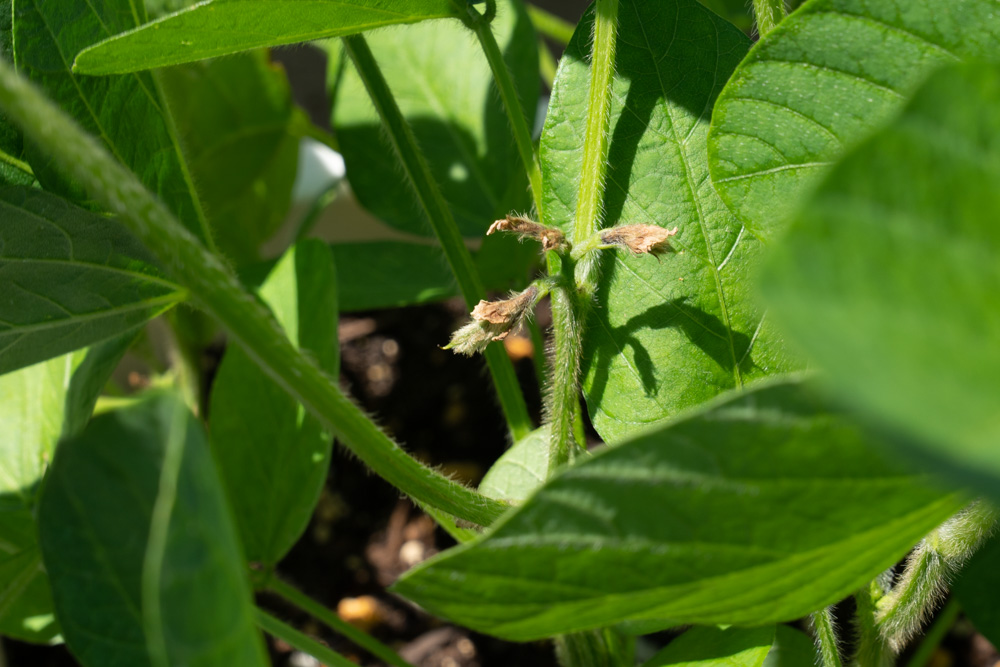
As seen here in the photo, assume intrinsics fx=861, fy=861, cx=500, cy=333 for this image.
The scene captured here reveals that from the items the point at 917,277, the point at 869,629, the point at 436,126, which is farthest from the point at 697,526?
the point at 436,126

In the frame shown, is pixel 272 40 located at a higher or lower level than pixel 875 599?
higher

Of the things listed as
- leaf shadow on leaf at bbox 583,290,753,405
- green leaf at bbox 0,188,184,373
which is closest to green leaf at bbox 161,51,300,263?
green leaf at bbox 0,188,184,373

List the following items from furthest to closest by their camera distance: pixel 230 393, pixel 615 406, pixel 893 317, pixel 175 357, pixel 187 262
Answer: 1. pixel 175 357
2. pixel 230 393
3. pixel 615 406
4. pixel 187 262
5. pixel 893 317

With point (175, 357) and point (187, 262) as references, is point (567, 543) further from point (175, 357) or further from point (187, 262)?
point (175, 357)

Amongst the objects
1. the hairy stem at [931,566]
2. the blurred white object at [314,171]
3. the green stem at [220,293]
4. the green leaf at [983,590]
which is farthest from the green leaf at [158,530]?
the blurred white object at [314,171]

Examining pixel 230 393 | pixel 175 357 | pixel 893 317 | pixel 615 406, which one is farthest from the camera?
pixel 175 357

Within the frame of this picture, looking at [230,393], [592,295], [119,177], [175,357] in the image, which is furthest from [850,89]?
[175,357]

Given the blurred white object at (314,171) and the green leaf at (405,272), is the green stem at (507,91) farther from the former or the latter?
the blurred white object at (314,171)
